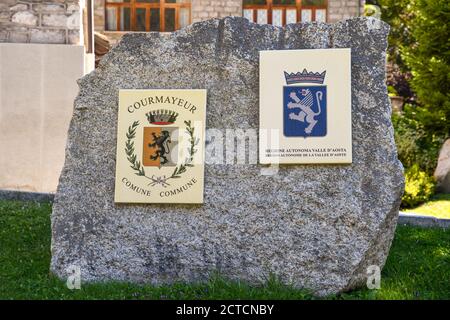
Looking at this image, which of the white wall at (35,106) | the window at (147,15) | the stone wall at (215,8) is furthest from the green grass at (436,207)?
the window at (147,15)

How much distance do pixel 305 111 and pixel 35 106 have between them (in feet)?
19.9

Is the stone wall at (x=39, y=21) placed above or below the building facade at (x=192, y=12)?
below

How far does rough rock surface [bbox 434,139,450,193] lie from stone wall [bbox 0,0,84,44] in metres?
6.37

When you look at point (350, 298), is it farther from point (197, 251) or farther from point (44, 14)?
point (44, 14)

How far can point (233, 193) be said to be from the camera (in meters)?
5.04

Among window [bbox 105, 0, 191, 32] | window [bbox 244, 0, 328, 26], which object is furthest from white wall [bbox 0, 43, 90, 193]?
window [bbox 244, 0, 328, 26]

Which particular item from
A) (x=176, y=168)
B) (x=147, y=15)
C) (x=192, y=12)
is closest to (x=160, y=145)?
(x=176, y=168)

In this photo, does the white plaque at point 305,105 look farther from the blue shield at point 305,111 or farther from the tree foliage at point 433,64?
the tree foliage at point 433,64

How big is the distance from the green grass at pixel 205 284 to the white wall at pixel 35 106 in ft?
9.76

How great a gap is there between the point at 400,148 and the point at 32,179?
259 inches

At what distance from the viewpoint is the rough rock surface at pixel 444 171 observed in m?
11.9

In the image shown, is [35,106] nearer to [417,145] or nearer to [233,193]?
[233,193]

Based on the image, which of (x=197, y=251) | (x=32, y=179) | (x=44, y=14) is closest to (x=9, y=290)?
(x=197, y=251)

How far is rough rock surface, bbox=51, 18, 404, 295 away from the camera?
4945mm
